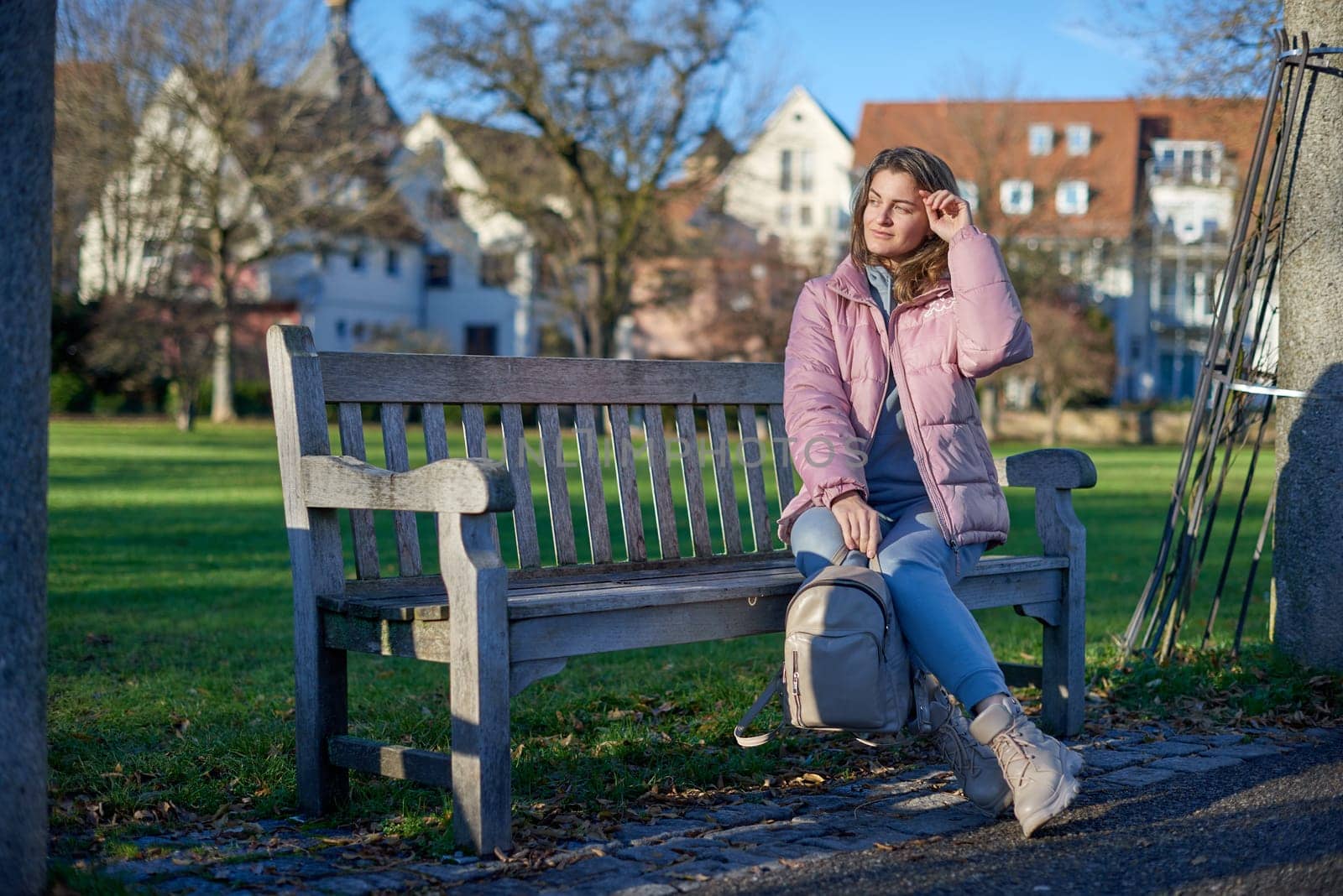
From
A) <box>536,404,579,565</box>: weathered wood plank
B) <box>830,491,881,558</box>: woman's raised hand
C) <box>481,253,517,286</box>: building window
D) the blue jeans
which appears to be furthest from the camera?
<box>481,253,517,286</box>: building window

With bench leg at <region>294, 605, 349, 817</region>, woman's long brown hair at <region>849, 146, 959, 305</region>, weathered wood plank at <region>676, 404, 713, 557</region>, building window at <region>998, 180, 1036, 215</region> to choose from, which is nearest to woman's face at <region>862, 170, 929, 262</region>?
woman's long brown hair at <region>849, 146, 959, 305</region>

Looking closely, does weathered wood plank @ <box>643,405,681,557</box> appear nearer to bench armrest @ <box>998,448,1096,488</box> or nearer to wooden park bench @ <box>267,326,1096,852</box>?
wooden park bench @ <box>267,326,1096,852</box>

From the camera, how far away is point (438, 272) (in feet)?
192

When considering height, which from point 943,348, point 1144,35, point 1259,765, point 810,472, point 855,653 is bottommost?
point 1259,765

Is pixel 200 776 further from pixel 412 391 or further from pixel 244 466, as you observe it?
pixel 244 466

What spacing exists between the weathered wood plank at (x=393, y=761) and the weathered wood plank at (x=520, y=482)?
83 cm

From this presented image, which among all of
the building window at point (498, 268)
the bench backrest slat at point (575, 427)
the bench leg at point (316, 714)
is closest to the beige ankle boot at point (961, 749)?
the bench backrest slat at point (575, 427)

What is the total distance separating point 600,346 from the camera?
3703cm

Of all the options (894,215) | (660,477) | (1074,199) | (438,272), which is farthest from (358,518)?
(1074,199)

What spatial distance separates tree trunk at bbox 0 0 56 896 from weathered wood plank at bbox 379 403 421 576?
1248mm

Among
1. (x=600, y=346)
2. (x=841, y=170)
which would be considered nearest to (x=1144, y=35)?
(x=600, y=346)

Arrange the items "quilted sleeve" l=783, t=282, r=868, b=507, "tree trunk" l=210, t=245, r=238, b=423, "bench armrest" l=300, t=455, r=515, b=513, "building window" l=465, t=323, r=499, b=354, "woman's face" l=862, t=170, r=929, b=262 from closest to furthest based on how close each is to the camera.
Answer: "bench armrest" l=300, t=455, r=515, b=513
"quilted sleeve" l=783, t=282, r=868, b=507
"woman's face" l=862, t=170, r=929, b=262
"tree trunk" l=210, t=245, r=238, b=423
"building window" l=465, t=323, r=499, b=354

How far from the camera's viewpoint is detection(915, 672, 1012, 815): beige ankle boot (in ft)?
12.2

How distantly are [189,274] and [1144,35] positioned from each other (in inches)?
1208
